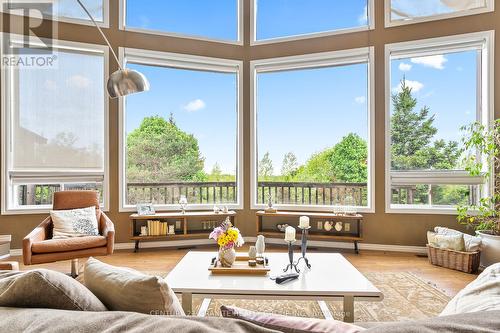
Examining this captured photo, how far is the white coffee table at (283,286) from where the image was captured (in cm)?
194

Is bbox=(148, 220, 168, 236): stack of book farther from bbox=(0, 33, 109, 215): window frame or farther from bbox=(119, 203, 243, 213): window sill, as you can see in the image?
bbox=(0, 33, 109, 215): window frame

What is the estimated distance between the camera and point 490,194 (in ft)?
12.6

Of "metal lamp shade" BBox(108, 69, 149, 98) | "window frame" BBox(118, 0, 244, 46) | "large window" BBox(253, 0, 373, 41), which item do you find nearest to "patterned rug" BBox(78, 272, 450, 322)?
"metal lamp shade" BBox(108, 69, 149, 98)

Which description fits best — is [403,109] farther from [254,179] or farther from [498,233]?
[254,179]

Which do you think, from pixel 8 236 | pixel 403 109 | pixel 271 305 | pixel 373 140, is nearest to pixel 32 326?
pixel 271 305

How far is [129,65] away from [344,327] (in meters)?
4.71

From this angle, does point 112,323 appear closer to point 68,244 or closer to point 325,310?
point 325,310

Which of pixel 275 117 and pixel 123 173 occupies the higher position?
pixel 275 117

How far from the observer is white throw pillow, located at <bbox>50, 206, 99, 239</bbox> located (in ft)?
10.9

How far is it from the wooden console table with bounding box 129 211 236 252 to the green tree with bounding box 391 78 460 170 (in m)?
2.62

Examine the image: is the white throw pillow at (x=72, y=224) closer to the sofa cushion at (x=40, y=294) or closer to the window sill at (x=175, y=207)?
the window sill at (x=175, y=207)

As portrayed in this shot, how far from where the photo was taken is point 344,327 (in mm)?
733

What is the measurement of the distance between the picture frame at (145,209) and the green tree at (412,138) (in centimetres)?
358

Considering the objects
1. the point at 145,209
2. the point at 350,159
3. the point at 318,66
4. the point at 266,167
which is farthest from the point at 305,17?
the point at 145,209
